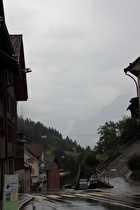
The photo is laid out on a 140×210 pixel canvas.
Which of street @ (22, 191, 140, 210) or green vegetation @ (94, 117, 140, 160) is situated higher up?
green vegetation @ (94, 117, 140, 160)

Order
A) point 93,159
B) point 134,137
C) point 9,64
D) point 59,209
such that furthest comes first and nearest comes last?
1. point 134,137
2. point 93,159
3. point 9,64
4. point 59,209

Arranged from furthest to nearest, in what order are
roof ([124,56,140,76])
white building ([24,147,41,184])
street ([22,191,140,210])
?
white building ([24,147,41,184]), roof ([124,56,140,76]), street ([22,191,140,210])

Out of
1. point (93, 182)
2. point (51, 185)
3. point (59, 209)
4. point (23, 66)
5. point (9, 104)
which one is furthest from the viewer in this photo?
point (51, 185)

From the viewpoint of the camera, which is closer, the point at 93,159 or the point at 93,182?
the point at 93,182

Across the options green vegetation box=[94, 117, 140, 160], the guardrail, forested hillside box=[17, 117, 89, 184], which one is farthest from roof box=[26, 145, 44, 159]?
forested hillside box=[17, 117, 89, 184]

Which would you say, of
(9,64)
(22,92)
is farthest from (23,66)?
(9,64)

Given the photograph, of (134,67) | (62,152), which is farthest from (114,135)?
(62,152)

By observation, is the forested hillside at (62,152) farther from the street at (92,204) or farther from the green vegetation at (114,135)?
the street at (92,204)

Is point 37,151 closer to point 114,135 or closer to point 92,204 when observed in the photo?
point 114,135

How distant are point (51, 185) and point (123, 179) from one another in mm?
46806

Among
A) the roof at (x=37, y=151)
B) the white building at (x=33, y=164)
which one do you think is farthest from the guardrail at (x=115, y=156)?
the roof at (x=37, y=151)

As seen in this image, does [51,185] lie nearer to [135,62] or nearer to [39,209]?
[135,62]

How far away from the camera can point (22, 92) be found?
89.3 feet

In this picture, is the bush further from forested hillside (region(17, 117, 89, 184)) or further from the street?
forested hillside (region(17, 117, 89, 184))
